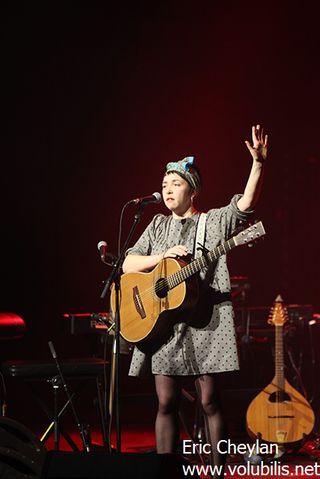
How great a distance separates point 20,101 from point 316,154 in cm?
284

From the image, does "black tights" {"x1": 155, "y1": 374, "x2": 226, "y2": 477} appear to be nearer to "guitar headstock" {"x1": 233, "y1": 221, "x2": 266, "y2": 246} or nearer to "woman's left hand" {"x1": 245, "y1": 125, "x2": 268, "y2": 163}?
"guitar headstock" {"x1": 233, "y1": 221, "x2": 266, "y2": 246}

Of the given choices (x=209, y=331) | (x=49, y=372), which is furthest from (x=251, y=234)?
(x=49, y=372)

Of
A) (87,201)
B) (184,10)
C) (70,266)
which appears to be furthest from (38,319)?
(184,10)

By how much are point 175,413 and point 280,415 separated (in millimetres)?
1574

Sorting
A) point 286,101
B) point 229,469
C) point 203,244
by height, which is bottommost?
point 229,469

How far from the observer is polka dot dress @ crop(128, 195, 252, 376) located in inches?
Answer: 153

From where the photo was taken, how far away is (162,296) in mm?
4016

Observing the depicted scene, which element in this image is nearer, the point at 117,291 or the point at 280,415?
the point at 117,291

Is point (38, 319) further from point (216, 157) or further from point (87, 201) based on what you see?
point (216, 157)

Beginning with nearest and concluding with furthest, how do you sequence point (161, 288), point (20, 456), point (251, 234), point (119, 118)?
point (20, 456), point (251, 234), point (161, 288), point (119, 118)

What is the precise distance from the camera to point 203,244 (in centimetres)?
401

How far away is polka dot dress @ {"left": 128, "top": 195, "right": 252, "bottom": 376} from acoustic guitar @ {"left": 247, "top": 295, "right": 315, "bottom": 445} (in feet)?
5.13

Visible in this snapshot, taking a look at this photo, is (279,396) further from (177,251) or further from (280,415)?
(177,251)

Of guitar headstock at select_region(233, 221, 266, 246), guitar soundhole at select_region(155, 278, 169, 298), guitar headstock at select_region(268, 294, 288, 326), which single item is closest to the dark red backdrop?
guitar headstock at select_region(268, 294, 288, 326)
